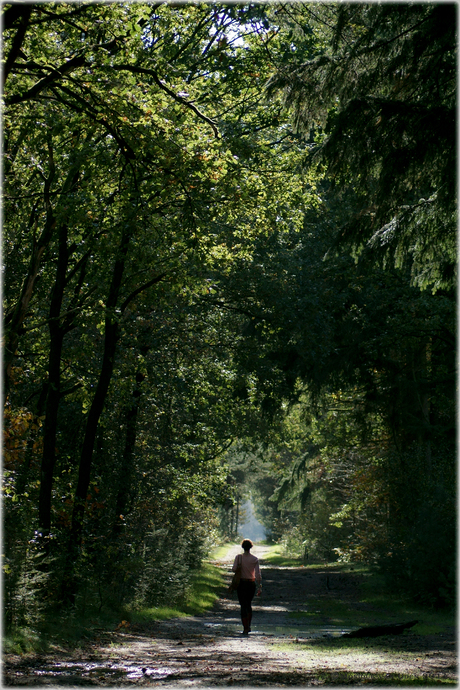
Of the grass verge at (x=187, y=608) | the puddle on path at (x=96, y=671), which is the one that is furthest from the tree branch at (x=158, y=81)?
the grass verge at (x=187, y=608)

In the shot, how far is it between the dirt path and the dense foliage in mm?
1505

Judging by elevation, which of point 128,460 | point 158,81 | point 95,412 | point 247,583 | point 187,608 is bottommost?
point 187,608

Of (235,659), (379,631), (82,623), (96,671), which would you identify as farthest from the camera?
(82,623)

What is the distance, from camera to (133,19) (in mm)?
8906

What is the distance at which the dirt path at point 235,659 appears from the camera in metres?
7.23

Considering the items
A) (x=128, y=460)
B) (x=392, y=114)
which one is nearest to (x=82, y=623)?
(x=128, y=460)

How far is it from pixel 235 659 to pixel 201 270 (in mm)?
10205

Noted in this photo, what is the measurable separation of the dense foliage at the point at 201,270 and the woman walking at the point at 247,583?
117 inches

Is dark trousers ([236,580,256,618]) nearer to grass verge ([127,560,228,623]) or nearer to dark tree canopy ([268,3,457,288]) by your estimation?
grass verge ([127,560,228,623])

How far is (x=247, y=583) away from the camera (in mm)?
12297

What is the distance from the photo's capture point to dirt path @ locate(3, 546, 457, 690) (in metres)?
7.23

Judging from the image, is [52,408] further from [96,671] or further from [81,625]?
[96,671]

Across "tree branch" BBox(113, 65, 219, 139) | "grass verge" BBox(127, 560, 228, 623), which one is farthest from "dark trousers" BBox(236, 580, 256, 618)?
"tree branch" BBox(113, 65, 219, 139)

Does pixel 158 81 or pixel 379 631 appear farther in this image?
pixel 379 631
